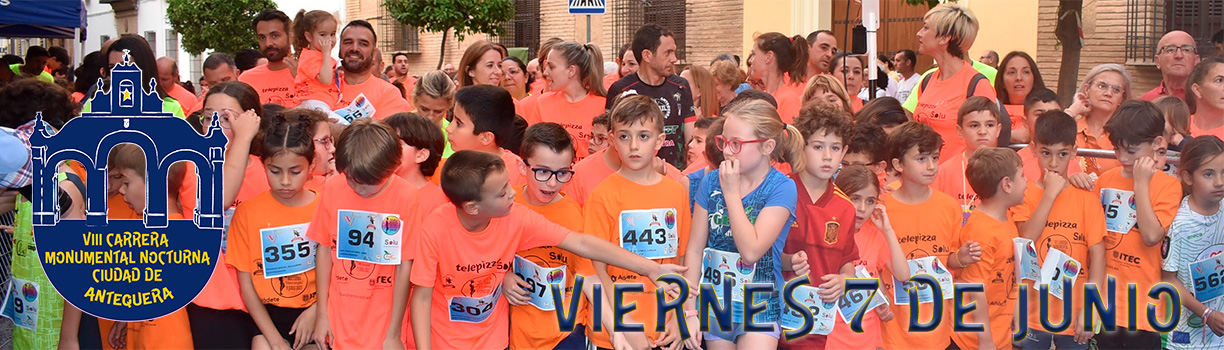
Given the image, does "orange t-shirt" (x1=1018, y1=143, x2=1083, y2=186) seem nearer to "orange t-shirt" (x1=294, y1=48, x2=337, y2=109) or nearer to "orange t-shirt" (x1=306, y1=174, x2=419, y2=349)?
"orange t-shirt" (x1=306, y1=174, x2=419, y2=349)

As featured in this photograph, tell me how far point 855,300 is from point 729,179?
72 centimetres

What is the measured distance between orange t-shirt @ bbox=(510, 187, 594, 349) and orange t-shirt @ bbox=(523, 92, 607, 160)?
145cm

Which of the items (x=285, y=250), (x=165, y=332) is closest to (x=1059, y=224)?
(x=285, y=250)

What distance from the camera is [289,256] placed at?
364cm

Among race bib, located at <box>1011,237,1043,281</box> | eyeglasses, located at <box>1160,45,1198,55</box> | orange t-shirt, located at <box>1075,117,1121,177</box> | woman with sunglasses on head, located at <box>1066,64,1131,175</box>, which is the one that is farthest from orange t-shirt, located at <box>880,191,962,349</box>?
eyeglasses, located at <box>1160,45,1198,55</box>

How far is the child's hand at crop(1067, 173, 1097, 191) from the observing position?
3982mm

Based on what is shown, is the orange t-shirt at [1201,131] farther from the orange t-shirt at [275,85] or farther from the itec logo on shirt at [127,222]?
the orange t-shirt at [275,85]

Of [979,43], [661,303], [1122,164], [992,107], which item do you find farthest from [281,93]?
[979,43]

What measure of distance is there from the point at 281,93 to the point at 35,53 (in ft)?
28.3

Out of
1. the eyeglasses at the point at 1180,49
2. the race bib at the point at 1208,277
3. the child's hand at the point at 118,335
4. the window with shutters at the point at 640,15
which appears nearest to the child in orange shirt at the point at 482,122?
the child's hand at the point at 118,335

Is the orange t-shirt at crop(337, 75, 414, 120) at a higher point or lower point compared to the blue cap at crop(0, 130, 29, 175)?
higher

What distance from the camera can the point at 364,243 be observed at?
138 inches

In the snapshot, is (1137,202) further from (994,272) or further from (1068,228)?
(994,272)

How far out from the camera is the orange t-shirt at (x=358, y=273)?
3.54 meters
